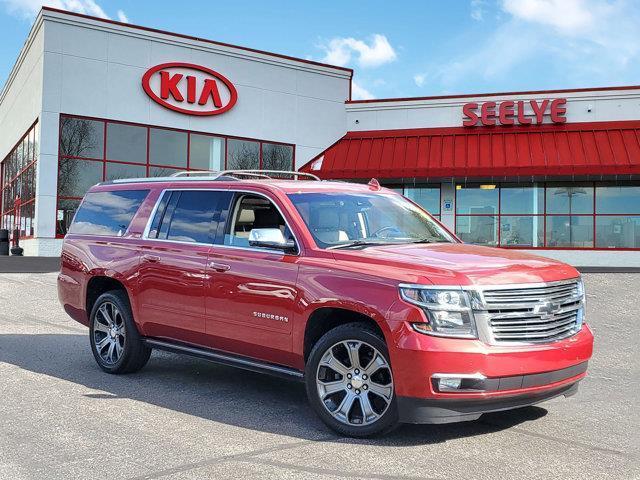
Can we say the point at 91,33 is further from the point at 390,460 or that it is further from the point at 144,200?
the point at 390,460

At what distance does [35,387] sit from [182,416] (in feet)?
6.12

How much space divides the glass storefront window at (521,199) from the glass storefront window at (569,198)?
0.39 metres

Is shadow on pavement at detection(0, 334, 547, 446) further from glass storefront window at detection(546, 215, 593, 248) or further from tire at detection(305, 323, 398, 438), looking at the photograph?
glass storefront window at detection(546, 215, 593, 248)

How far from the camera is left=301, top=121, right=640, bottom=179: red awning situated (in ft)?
88.5

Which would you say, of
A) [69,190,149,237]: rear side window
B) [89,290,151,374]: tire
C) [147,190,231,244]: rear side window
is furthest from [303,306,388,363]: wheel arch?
[69,190,149,237]: rear side window

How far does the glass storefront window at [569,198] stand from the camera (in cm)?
2842

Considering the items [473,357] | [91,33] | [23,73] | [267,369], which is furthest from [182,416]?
[23,73]

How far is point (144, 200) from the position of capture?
7367mm

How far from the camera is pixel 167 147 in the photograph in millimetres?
28500

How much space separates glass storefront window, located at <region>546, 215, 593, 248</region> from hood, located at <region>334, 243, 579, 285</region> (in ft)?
80.0

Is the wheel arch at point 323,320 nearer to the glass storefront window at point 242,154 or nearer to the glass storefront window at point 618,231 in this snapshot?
the glass storefront window at point 242,154

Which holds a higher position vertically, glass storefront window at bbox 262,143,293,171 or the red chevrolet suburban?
glass storefront window at bbox 262,143,293,171

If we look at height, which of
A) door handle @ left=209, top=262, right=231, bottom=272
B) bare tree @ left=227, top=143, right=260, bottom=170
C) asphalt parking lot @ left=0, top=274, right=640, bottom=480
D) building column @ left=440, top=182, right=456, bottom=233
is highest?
bare tree @ left=227, top=143, right=260, bottom=170

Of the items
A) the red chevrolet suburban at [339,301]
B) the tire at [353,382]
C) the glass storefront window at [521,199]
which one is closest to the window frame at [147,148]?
the glass storefront window at [521,199]
